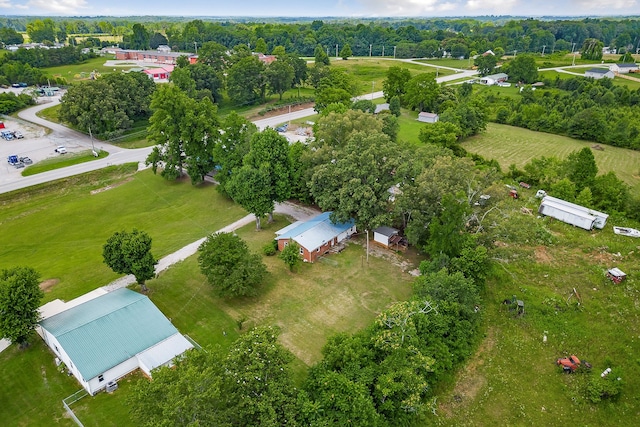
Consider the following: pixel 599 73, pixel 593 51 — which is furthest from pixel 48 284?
pixel 593 51

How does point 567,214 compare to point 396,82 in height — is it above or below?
below

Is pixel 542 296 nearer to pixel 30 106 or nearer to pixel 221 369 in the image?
pixel 221 369

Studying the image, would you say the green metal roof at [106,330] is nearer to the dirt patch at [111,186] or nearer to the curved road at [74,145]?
the dirt patch at [111,186]

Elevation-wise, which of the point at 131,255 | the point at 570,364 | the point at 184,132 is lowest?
the point at 570,364

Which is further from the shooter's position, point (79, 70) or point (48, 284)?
point (79, 70)

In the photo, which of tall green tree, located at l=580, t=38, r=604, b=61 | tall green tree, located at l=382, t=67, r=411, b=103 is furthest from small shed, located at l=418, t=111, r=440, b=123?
tall green tree, located at l=580, t=38, r=604, b=61

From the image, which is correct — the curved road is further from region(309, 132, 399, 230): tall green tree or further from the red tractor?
the red tractor

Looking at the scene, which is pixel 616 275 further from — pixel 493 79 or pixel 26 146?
pixel 493 79
